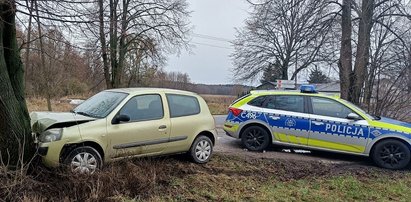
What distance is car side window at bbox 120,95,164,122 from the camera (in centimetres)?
616

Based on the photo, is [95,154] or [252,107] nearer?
[95,154]

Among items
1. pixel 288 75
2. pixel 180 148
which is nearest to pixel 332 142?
pixel 180 148

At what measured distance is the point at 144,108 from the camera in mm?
6395

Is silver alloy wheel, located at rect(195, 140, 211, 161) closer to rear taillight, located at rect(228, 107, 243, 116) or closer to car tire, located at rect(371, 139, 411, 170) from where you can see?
rear taillight, located at rect(228, 107, 243, 116)

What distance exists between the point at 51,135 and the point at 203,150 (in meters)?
3.01

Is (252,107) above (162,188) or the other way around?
above

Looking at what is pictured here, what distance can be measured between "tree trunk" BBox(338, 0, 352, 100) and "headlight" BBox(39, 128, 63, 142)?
1077 centimetres

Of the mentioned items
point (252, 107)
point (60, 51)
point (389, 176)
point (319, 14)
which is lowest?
point (389, 176)

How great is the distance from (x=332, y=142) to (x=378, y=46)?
650cm

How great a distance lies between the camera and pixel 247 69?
34.2 m

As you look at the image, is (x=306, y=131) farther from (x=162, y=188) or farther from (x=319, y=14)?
(x=319, y=14)

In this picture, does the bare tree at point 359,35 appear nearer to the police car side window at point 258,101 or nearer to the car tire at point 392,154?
the car tire at point 392,154

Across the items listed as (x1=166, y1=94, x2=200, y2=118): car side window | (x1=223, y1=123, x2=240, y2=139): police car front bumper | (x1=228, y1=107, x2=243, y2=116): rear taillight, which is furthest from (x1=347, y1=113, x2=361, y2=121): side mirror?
(x1=166, y1=94, x2=200, y2=118): car side window

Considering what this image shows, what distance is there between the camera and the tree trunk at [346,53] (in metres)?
13.1
